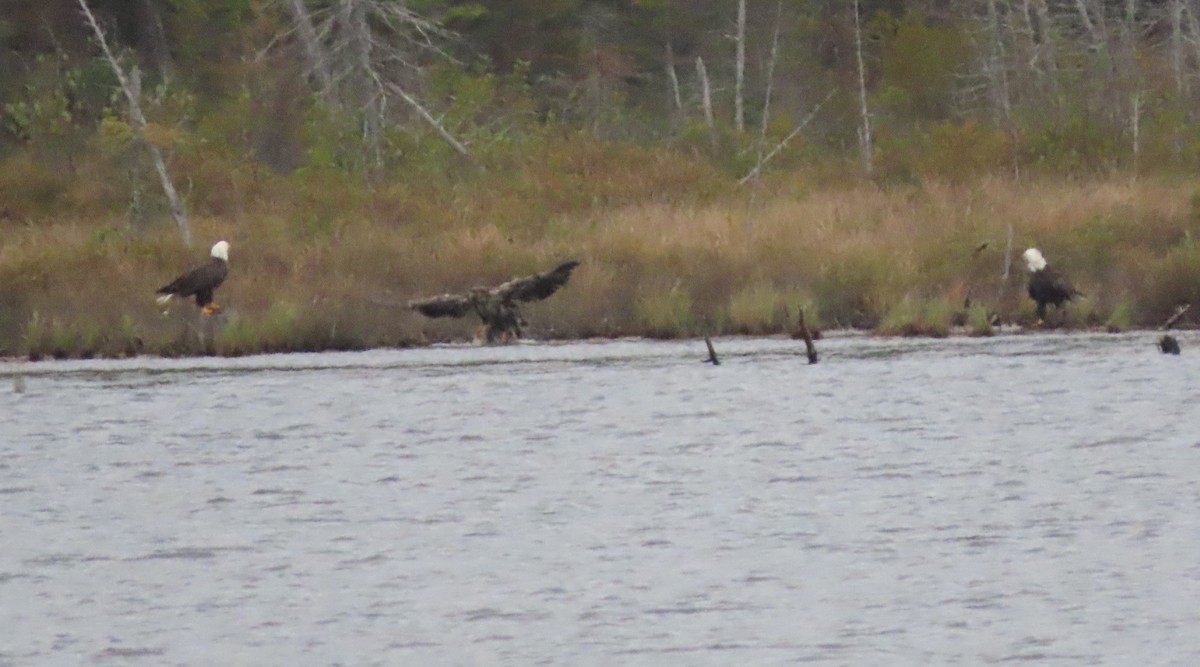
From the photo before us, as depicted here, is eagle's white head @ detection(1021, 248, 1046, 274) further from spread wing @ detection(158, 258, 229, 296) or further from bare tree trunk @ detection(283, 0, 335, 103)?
bare tree trunk @ detection(283, 0, 335, 103)

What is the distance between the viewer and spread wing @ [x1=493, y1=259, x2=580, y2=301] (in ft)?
63.7

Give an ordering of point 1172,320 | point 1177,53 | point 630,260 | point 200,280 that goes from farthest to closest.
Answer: point 1177,53, point 630,260, point 200,280, point 1172,320

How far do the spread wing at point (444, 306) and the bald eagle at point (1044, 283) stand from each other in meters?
5.21

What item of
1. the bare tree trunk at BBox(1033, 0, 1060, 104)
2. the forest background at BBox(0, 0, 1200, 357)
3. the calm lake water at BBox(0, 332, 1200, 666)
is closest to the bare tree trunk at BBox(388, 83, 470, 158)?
the forest background at BBox(0, 0, 1200, 357)

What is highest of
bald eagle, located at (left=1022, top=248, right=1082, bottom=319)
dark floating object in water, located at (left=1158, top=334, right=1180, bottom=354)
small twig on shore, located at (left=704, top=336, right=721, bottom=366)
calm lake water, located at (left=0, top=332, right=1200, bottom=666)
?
bald eagle, located at (left=1022, top=248, right=1082, bottom=319)

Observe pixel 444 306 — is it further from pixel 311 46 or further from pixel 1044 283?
pixel 311 46

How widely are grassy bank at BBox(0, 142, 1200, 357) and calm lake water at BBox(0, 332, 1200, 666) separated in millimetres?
788

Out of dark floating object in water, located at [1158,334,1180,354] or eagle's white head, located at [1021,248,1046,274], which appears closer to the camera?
dark floating object in water, located at [1158,334,1180,354]

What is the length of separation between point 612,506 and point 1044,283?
917 centimetres

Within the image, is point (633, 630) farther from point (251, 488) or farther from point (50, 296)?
point (50, 296)

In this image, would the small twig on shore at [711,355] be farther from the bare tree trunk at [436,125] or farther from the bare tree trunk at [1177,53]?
the bare tree trunk at [1177,53]

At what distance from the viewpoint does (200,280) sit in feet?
69.9

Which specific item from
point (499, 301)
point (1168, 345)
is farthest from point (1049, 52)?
point (499, 301)

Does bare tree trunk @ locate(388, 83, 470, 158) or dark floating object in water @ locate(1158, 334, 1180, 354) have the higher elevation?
bare tree trunk @ locate(388, 83, 470, 158)
